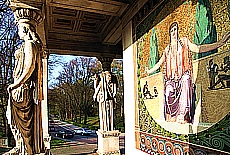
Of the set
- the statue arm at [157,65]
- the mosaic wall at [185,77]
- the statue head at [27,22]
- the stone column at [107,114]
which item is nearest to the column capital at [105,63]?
the stone column at [107,114]

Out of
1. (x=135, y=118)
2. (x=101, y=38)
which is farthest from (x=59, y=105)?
(x=135, y=118)

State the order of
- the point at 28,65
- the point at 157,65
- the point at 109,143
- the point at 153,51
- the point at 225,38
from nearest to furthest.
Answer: the point at 225,38
the point at 28,65
the point at 157,65
the point at 153,51
the point at 109,143

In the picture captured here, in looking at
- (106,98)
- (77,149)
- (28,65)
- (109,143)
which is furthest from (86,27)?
(77,149)

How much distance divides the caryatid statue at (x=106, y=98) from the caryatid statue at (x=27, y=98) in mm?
3987

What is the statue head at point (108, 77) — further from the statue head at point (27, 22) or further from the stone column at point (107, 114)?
the statue head at point (27, 22)

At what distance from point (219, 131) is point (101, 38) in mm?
5771

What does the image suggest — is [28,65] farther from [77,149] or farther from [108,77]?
[77,149]

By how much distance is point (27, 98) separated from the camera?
3.12m

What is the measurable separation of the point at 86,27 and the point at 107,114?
287 cm

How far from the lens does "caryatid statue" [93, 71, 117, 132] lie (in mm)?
7152

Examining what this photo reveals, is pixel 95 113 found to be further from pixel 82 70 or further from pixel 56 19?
pixel 56 19

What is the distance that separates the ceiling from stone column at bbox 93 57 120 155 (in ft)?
3.68

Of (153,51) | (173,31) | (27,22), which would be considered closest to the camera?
(173,31)

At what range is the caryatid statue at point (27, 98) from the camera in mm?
3084
